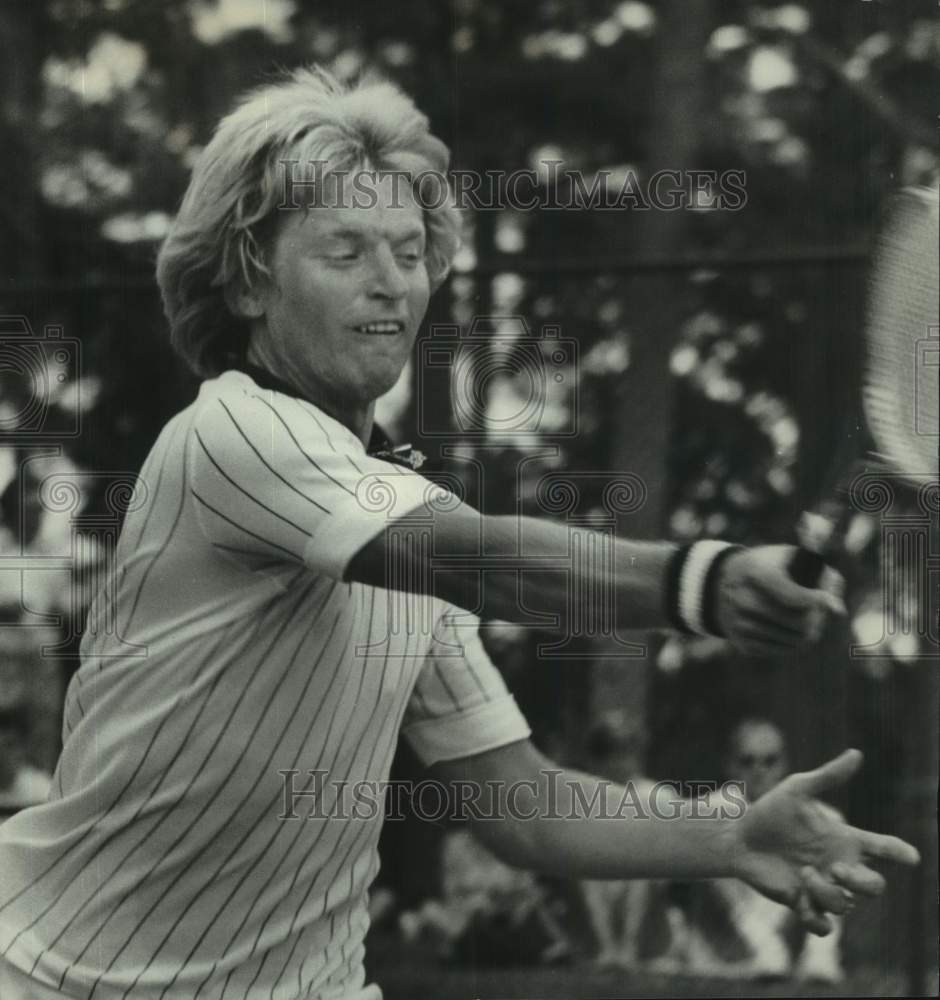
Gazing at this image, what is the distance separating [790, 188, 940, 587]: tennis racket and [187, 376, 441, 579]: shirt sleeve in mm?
635

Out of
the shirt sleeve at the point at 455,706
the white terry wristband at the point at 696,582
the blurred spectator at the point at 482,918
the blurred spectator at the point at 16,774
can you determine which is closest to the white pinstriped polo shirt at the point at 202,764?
the shirt sleeve at the point at 455,706

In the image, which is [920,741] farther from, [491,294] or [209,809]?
[209,809]

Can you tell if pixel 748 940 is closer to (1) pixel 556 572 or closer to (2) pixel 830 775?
(2) pixel 830 775

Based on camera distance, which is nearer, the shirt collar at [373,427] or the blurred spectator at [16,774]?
the shirt collar at [373,427]

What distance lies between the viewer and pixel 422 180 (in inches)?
80.5

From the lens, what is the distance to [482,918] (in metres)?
2.97

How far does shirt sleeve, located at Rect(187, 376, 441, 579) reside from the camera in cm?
159

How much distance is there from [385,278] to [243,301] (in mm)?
174

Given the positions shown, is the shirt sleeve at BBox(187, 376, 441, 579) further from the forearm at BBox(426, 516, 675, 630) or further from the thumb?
the thumb

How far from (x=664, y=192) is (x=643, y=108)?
0.17 m

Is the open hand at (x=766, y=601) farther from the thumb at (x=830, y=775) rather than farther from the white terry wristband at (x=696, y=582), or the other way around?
the thumb at (x=830, y=775)

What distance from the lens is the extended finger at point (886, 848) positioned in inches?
68.1

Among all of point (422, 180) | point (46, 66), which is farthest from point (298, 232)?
point (46, 66)

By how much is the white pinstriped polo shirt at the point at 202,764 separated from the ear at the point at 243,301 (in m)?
0.18
